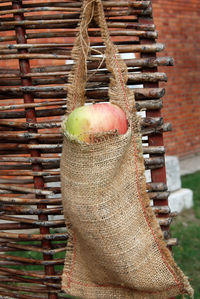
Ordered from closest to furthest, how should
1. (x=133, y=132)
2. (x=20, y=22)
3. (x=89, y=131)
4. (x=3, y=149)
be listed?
1. (x=89, y=131)
2. (x=133, y=132)
3. (x=20, y=22)
4. (x=3, y=149)

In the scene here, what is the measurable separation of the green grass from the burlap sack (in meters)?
1.47

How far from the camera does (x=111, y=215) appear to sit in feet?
4.84

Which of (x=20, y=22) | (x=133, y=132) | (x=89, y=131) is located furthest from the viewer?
(x=20, y=22)

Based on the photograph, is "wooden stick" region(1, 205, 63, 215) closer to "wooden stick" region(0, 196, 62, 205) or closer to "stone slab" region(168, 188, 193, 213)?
"wooden stick" region(0, 196, 62, 205)

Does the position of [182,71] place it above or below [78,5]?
above

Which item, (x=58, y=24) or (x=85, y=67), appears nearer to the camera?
(x=85, y=67)

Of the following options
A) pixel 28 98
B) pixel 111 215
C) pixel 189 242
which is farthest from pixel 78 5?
pixel 189 242

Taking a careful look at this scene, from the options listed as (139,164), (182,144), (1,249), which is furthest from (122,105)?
(182,144)

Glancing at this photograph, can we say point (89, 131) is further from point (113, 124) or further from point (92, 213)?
point (92, 213)

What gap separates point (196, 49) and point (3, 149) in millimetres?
6430

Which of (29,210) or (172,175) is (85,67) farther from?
(172,175)

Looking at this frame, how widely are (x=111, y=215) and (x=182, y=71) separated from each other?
636cm

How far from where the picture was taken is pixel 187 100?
7566 mm

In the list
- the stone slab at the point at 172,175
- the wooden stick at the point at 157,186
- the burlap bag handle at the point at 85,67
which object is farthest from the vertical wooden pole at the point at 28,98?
the stone slab at the point at 172,175
